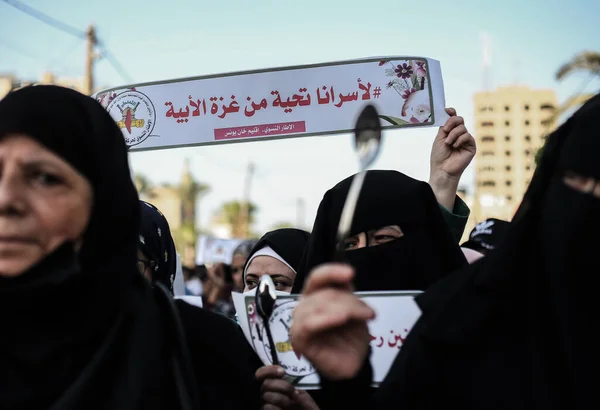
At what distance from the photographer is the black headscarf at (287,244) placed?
2.89 metres

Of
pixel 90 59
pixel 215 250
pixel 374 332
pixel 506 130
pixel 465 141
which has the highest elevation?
pixel 506 130

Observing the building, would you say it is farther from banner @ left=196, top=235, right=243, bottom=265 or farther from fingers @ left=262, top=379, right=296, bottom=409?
fingers @ left=262, top=379, right=296, bottom=409

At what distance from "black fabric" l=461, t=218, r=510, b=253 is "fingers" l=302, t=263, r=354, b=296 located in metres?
1.61

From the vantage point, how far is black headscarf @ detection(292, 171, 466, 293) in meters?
1.91

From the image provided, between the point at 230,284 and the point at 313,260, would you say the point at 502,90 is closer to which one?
the point at 230,284

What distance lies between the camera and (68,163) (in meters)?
1.23

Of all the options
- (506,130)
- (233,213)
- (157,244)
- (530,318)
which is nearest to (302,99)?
(157,244)

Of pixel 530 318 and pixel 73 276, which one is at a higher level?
pixel 73 276

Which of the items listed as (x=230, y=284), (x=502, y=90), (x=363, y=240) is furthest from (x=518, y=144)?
(x=363, y=240)

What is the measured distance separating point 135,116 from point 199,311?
1.20 m

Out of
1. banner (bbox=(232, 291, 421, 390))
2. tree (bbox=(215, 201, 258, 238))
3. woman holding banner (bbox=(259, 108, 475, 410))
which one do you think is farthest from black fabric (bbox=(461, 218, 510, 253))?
tree (bbox=(215, 201, 258, 238))

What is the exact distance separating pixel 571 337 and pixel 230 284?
6.35 m

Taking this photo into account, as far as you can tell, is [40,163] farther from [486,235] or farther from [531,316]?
[486,235]

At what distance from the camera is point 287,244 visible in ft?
9.58
